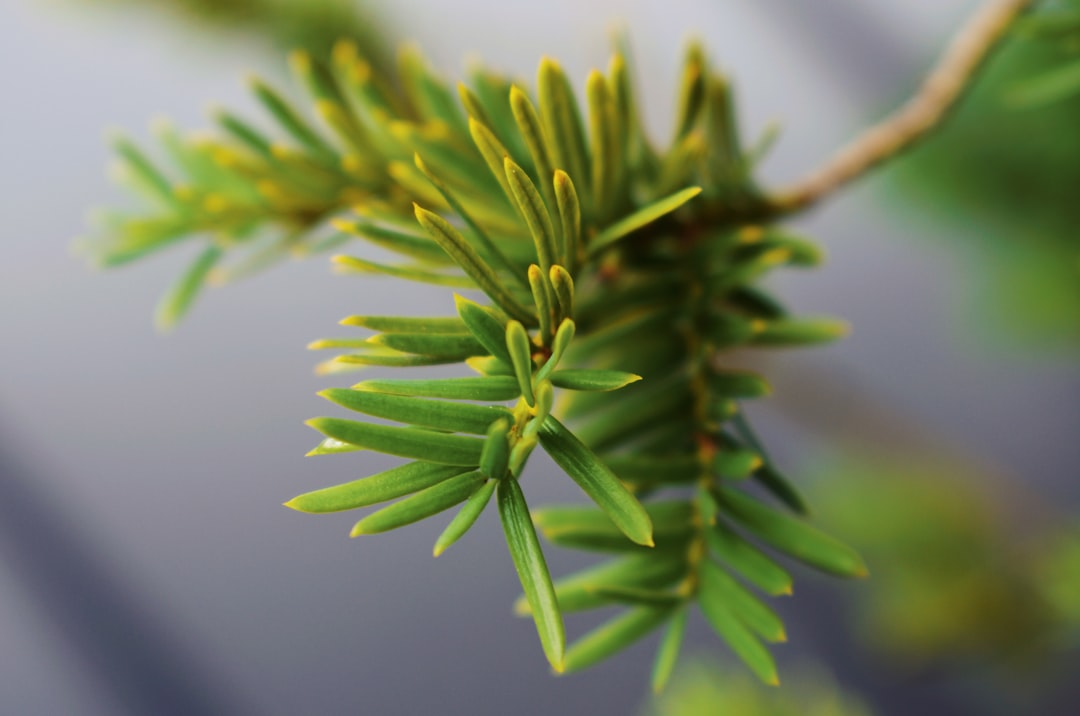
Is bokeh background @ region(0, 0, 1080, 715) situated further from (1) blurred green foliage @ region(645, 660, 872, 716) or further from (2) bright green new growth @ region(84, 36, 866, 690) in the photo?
(2) bright green new growth @ region(84, 36, 866, 690)

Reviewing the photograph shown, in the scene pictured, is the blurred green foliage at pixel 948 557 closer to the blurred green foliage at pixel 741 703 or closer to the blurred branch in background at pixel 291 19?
the blurred green foliage at pixel 741 703

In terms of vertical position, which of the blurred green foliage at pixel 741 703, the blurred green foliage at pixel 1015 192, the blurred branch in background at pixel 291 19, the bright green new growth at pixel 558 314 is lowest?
the blurred green foliage at pixel 741 703

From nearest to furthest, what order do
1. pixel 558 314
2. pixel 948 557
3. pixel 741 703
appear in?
pixel 558 314
pixel 741 703
pixel 948 557

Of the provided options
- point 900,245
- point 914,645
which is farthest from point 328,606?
point 900,245

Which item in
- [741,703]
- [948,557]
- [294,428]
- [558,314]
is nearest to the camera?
[558,314]

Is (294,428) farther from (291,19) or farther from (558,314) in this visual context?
(558,314)

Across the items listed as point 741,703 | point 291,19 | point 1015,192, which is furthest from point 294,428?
point 1015,192

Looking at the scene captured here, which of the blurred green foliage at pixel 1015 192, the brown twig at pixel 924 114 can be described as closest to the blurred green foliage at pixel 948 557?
the blurred green foliage at pixel 1015 192

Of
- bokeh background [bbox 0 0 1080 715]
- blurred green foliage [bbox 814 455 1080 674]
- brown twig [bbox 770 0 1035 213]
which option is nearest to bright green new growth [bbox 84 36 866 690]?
brown twig [bbox 770 0 1035 213]
